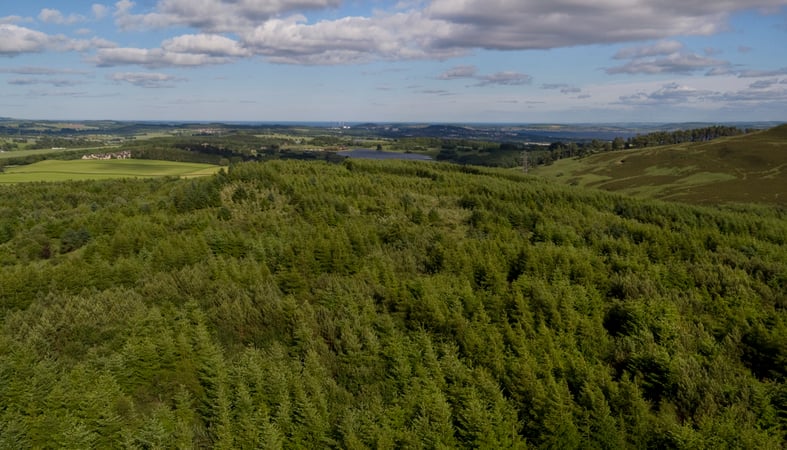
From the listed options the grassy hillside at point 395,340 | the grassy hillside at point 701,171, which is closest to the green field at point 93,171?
the grassy hillside at point 395,340

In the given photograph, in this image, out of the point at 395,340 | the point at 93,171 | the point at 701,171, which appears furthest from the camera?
the point at 93,171

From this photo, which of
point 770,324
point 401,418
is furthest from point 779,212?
point 401,418

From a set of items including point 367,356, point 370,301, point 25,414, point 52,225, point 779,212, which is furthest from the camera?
point 779,212

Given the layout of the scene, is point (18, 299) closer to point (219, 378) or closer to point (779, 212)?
point (219, 378)

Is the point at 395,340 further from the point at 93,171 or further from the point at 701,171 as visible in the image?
the point at 93,171

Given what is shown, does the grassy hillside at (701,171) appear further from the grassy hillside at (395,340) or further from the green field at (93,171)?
the green field at (93,171)

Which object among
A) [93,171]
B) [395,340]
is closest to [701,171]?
[395,340]
